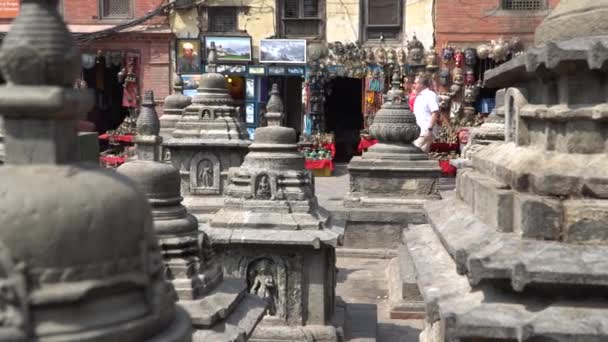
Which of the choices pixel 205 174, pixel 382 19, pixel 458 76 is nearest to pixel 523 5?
pixel 458 76

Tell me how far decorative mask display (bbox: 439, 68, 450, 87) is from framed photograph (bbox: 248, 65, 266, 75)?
14.3ft

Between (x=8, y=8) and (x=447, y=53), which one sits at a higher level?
(x=8, y=8)

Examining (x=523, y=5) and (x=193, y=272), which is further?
(x=523, y=5)

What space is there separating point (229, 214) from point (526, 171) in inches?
132

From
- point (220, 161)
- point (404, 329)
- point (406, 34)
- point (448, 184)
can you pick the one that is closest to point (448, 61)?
point (406, 34)

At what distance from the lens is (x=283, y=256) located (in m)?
6.24

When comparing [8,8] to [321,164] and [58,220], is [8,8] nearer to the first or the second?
[321,164]

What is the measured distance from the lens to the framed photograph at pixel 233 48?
1794 cm

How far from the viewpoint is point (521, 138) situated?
4184mm

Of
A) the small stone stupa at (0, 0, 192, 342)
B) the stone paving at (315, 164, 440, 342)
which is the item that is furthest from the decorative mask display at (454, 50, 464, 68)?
the small stone stupa at (0, 0, 192, 342)

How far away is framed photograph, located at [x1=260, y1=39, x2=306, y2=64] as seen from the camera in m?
17.7

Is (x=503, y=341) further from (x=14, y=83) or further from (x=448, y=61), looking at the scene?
(x=448, y=61)

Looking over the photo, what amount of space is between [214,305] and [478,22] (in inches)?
581

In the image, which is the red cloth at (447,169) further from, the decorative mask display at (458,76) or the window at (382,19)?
the window at (382,19)
